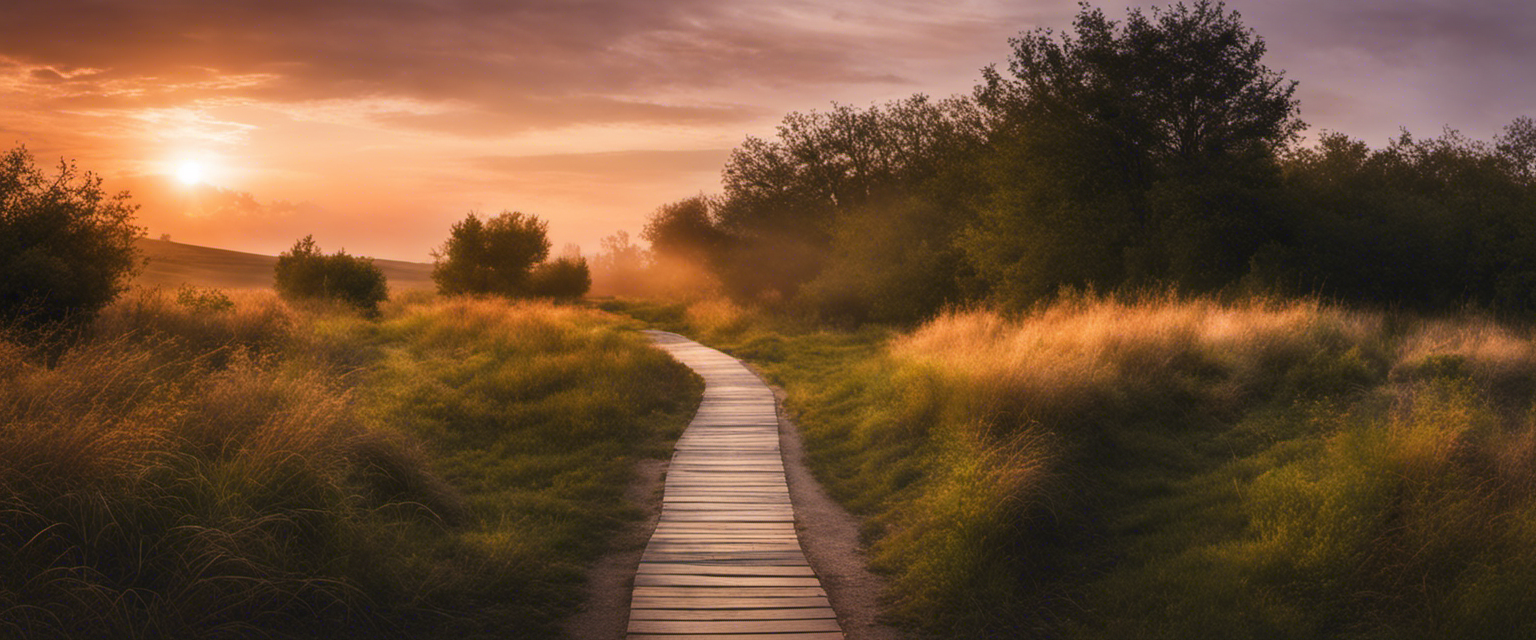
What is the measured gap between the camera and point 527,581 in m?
5.88

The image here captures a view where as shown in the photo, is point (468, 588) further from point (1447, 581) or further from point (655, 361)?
point (655, 361)

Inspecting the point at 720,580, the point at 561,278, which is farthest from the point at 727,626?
the point at 561,278

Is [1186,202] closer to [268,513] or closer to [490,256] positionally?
[268,513]

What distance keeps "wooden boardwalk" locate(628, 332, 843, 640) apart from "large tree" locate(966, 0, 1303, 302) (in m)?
13.1

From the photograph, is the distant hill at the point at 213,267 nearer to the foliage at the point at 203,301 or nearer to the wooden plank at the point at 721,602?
the foliage at the point at 203,301

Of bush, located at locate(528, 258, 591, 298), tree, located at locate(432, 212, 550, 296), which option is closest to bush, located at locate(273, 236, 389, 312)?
tree, located at locate(432, 212, 550, 296)

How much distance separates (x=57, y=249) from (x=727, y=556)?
44.4 ft

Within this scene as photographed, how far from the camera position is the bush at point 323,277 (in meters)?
28.3

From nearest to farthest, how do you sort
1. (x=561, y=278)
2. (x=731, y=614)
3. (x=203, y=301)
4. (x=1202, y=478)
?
(x=731, y=614)
(x=1202, y=478)
(x=203, y=301)
(x=561, y=278)

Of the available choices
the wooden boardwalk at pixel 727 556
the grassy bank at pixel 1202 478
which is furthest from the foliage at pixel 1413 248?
the wooden boardwalk at pixel 727 556

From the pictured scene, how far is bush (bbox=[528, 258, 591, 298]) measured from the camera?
4188 cm

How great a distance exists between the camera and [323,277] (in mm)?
28516

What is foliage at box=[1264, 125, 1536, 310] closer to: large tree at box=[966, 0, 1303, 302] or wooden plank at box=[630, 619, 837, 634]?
large tree at box=[966, 0, 1303, 302]

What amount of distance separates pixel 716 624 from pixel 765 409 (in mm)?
7637
